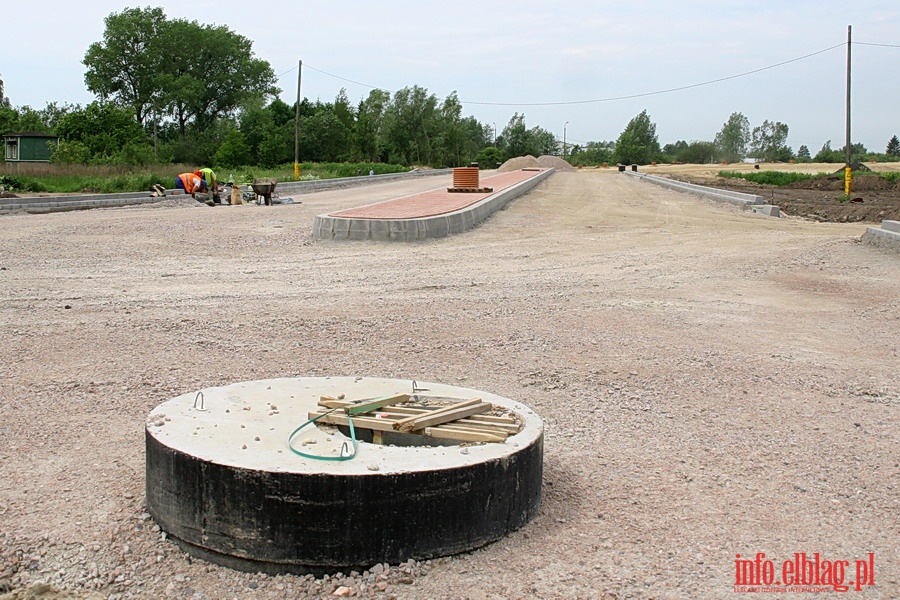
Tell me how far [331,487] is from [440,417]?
932 mm

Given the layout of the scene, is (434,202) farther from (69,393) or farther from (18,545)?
(18,545)

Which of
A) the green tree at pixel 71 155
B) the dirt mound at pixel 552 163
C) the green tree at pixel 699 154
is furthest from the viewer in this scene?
the green tree at pixel 699 154

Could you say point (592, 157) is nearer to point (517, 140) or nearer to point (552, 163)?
point (517, 140)

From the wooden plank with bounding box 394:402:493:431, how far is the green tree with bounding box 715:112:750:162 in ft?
411

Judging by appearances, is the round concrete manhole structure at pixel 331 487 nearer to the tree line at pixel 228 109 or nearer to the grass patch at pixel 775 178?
the grass patch at pixel 775 178

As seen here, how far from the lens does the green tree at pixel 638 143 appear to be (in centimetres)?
10350

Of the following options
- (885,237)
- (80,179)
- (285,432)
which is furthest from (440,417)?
(80,179)

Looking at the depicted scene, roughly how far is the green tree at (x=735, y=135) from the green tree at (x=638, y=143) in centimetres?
1261

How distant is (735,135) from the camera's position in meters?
127

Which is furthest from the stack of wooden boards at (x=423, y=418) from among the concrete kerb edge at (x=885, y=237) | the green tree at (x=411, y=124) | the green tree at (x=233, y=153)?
the green tree at (x=411, y=124)

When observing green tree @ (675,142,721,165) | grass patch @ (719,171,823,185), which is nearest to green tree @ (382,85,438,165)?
green tree @ (675,142,721,165)

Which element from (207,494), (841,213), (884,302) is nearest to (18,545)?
(207,494)

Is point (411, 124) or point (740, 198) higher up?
point (411, 124)

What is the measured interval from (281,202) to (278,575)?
21663mm
